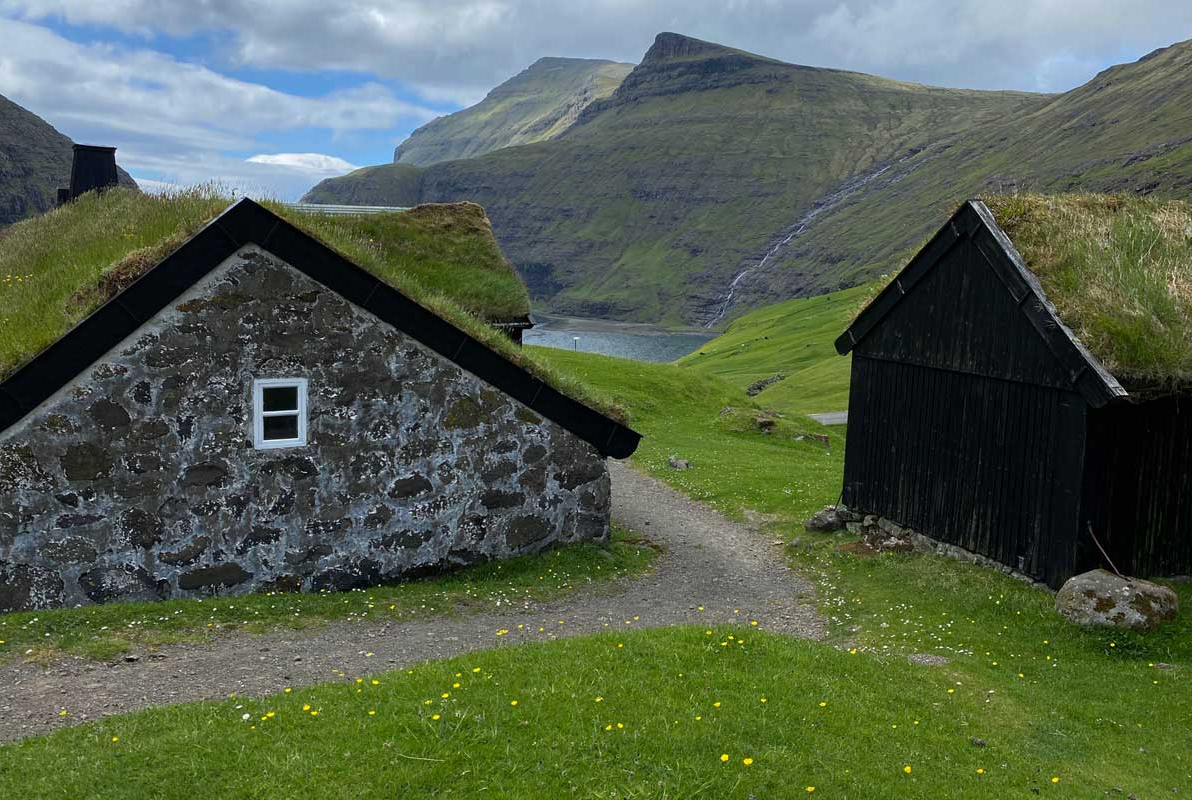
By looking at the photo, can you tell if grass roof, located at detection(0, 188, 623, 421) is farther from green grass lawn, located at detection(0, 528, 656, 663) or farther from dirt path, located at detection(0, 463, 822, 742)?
dirt path, located at detection(0, 463, 822, 742)

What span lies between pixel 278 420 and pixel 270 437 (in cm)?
37

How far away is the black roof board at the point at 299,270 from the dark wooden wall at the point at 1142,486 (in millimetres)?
7867

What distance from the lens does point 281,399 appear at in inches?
638

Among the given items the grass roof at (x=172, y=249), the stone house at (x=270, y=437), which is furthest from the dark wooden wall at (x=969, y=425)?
the grass roof at (x=172, y=249)

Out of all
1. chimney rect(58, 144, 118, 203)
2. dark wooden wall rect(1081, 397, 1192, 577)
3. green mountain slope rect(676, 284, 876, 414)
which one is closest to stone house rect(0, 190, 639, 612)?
dark wooden wall rect(1081, 397, 1192, 577)

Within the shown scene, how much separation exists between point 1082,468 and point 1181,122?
214 metres

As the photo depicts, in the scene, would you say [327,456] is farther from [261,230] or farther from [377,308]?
[261,230]

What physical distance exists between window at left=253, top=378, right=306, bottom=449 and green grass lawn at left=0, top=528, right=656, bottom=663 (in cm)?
247

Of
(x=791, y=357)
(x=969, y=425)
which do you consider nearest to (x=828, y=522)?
(x=969, y=425)

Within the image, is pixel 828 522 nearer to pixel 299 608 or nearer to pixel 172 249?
pixel 299 608

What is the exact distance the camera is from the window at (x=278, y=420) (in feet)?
47.3

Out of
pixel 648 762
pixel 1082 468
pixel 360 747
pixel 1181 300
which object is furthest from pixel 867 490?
pixel 360 747

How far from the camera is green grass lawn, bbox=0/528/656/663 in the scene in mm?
11898

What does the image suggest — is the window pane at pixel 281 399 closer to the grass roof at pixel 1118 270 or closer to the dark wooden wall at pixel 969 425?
the dark wooden wall at pixel 969 425
